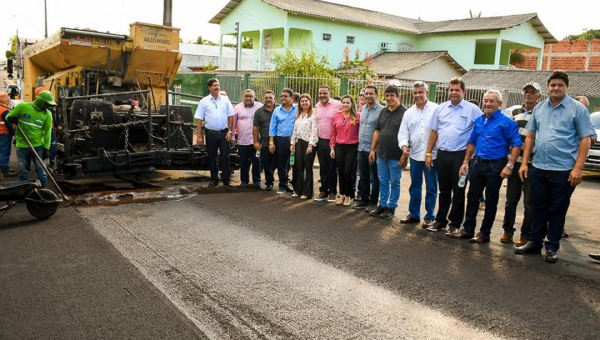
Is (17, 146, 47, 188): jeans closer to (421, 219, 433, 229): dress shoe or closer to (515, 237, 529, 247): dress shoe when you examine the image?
(421, 219, 433, 229): dress shoe

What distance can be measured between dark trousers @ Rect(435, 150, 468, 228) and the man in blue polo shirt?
0.17 meters

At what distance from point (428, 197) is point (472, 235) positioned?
0.86 meters

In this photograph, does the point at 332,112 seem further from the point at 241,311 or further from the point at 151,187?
the point at 241,311

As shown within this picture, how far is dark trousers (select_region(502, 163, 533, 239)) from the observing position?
644cm

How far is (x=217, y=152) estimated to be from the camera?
31.9 feet

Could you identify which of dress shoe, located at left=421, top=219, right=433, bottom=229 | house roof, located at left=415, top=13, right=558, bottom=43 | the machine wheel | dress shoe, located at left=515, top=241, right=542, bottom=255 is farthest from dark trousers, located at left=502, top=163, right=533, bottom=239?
house roof, located at left=415, top=13, right=558, bottom=43

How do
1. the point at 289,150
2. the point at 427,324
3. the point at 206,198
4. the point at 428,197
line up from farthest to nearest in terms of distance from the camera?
1. the point at 289,150
2. the point at 206,198
3. the point at 428,197
4. the point at 427,324

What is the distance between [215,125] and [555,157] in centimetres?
572

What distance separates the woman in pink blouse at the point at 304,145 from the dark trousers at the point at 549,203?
3.70 m

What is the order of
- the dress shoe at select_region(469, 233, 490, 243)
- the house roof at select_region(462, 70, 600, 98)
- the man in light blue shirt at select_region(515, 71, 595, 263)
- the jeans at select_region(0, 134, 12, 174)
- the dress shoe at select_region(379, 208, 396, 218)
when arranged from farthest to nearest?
the house roof at select_region(462, 70, 600, 98), the jeans at select_region(0, 134, 12, 174), the dress shoe at select_region(379, 208, 396, 218), the dress shoe at select_region(469, 233, 490, 243), the man in light blue shirt at select_region(515, 71, 595, 263)

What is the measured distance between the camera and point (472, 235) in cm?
656

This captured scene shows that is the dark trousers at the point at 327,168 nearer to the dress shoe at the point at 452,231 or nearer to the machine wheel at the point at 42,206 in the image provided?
the dress shoe at the point at 452,231

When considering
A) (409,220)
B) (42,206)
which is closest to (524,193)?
(409,220)

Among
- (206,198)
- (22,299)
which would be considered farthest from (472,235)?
(22,299)
